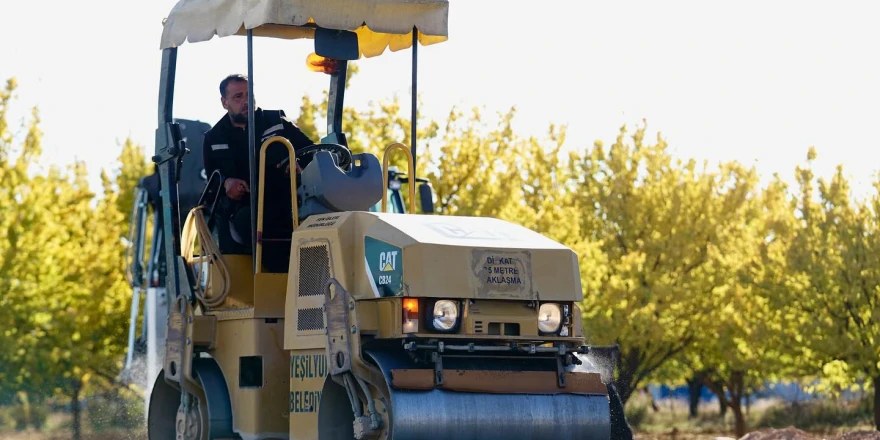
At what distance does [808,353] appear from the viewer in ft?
93.2

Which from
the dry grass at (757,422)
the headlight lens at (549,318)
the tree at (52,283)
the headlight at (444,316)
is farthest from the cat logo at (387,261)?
the dry grass at (757,422)

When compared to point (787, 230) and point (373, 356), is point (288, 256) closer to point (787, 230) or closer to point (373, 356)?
point (373, 356)

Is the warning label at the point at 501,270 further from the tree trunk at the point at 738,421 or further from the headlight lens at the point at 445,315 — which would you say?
the tree trunk at the point at 738,421

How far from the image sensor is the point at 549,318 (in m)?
9.09

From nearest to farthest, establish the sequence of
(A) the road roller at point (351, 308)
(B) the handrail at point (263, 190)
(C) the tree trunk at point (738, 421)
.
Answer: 1. (A) the road roller at point (351, 308)
2. (B) the handrail at point (263, 190)
3. (C) the tree trunk at point (738, 421)

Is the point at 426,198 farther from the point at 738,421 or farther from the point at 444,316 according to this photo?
the point at 738,421

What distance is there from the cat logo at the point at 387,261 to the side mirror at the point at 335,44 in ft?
6.78

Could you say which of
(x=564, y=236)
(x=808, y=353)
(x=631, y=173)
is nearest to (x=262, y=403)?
(x=564, y=236)

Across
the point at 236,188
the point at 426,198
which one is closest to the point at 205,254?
the point at 236,188

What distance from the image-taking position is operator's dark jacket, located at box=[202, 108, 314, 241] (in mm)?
10398

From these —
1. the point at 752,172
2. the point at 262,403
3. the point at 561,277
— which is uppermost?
the point at 752,172

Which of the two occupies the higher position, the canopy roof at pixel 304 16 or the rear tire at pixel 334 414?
the canopy roof at pixel 304 16

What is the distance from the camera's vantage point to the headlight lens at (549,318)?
907 cm

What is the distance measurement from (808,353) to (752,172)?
890 centimetres
